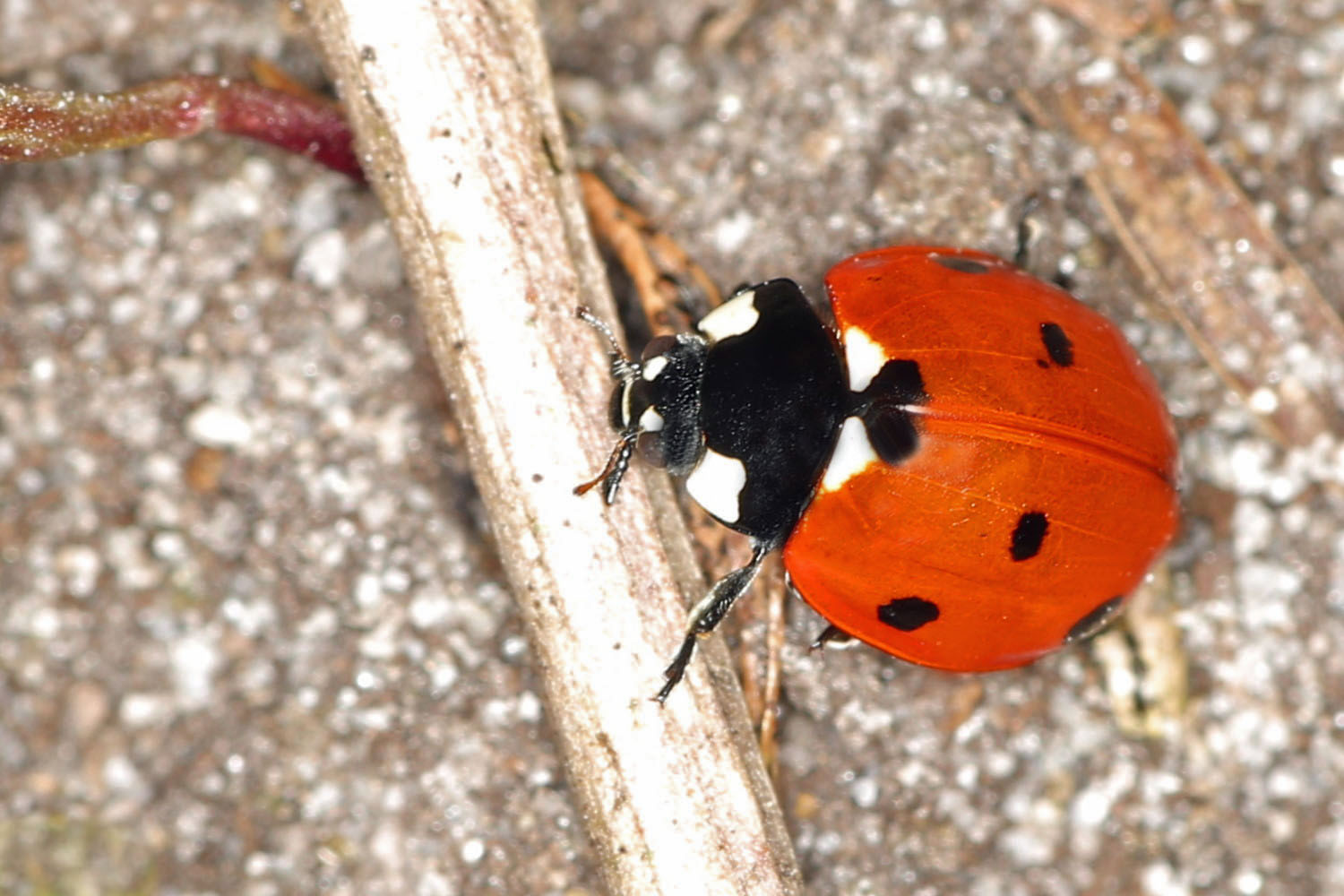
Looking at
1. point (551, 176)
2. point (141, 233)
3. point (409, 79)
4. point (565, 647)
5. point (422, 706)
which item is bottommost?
point (422, 706)

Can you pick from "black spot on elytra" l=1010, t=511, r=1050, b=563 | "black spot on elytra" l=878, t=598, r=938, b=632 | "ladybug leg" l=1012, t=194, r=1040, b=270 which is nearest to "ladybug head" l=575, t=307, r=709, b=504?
"black spot on elytra" l=878, t=598, r=938, b=632

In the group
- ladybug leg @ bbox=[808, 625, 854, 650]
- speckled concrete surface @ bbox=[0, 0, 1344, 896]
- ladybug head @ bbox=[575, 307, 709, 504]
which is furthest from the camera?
speckled concrete surface @ bbox=[0, 0, 1344, 896]

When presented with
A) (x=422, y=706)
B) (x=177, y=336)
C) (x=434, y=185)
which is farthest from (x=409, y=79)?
(x=422, y=706)

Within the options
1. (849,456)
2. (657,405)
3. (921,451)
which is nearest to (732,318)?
(657,405)

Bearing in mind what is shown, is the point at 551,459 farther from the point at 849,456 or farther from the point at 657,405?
the point at 849,456

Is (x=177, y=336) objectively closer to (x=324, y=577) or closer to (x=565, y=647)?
(x=324, y=577)

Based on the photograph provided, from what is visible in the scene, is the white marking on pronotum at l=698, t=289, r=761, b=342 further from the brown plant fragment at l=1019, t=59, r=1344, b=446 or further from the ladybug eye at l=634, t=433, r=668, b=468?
the brown plant fragment at l=1019, t=59, r=1344, b=446
